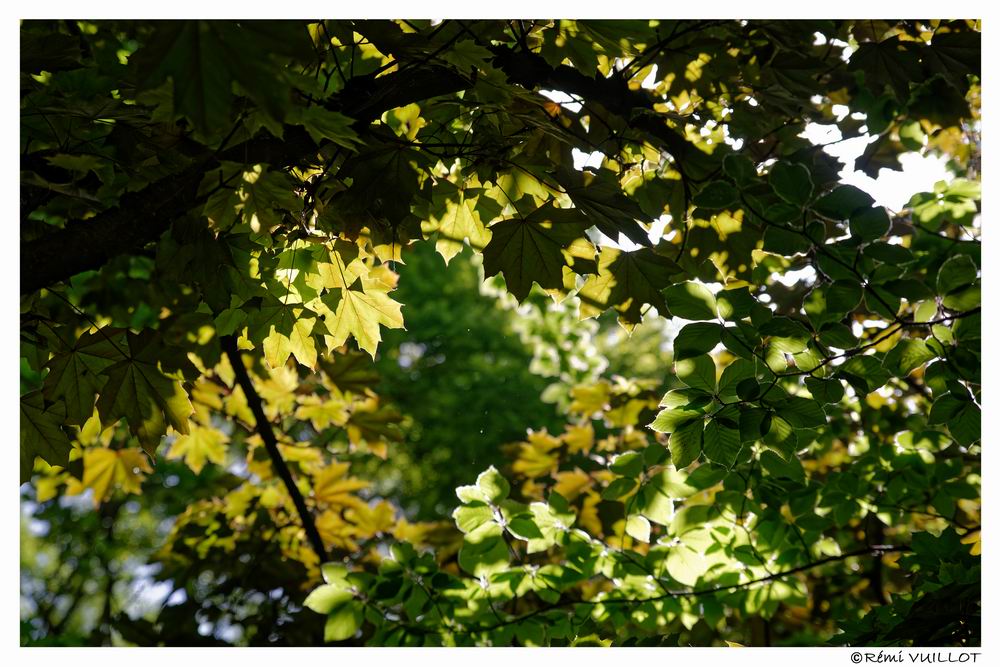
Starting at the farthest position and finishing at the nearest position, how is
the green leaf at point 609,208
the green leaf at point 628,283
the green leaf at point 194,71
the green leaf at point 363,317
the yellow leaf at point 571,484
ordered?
1. the yellow leaf at point 571,484
2. the green leaf at point 363,317
3. the green leaf at point 628,283
4. the green leaf at point 609,208
5. the green leaf at point 194,71

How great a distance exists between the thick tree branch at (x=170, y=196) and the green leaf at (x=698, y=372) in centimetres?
80

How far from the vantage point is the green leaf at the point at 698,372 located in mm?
1473

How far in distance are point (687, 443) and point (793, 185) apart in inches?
24.9

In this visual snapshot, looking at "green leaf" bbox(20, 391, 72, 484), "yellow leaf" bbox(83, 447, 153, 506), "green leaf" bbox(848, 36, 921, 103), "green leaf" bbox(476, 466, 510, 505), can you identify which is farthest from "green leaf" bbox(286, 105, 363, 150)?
"yellow leaf" bbox(83, 447, 153, 506)

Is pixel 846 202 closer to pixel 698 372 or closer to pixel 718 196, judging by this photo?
pixel 718 196

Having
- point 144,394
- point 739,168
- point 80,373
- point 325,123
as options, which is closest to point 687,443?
point 739,168

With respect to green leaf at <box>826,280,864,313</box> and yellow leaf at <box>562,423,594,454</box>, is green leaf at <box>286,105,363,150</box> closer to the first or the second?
green leaf at <box>826,280,864,313</box>

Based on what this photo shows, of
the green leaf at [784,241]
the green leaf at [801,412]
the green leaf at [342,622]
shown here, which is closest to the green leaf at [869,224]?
the green leaf at [784,241]

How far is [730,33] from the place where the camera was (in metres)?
2.12

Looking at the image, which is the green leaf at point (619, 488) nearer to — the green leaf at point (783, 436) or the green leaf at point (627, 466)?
the green leaf at point (627, 466)

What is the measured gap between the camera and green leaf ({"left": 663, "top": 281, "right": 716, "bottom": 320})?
1485 millimetres

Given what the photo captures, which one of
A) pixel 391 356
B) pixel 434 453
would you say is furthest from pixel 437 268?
pixel 434 453
